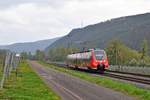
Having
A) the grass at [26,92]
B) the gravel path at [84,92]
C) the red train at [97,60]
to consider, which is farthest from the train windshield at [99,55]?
the grass at [26,92]

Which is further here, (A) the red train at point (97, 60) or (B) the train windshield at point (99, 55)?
(B) the train windshield at point (99, 55)

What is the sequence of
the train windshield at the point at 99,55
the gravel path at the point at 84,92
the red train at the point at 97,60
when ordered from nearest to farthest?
the gravel path at the point at 84,92 < the red train at the point at 97,60 < the train windshield at the point at 99,55

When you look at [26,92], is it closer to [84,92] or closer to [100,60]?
[84,92]

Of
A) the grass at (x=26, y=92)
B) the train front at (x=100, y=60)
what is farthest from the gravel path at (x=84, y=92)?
the train front at (x=100, y=60)

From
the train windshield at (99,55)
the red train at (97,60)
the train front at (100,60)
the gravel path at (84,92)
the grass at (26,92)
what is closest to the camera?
the grass at (26,92)

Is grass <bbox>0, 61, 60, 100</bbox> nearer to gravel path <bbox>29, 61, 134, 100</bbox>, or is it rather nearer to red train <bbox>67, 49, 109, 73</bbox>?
gravel path <bbox>29, 61, 134, 100</bbox>

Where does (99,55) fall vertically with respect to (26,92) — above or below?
above

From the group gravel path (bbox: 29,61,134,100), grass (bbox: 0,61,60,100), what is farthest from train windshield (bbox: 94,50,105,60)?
grass (bbox: 0,61,60,100)

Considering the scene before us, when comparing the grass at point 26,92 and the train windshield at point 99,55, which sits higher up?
the train windshield at point 99,55

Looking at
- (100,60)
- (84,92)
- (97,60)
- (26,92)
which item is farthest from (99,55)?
(26,92)

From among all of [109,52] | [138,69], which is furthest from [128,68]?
[109,52]

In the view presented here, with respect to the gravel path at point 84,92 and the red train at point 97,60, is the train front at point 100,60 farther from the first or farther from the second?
the gravel path at point 84,92

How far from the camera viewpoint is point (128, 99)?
27.2 m

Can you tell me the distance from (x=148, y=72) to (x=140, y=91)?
31952 mm
